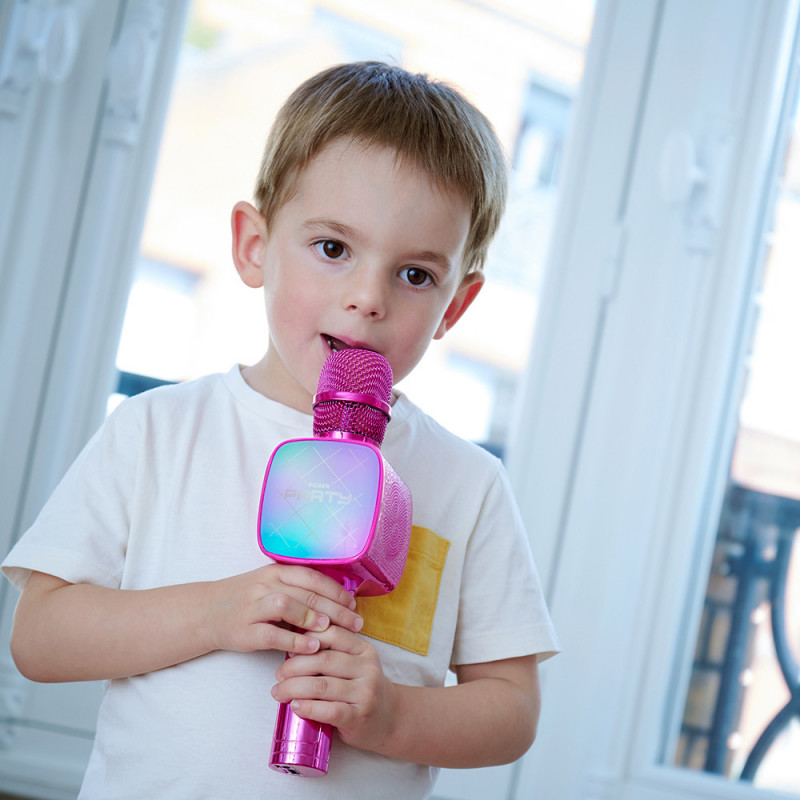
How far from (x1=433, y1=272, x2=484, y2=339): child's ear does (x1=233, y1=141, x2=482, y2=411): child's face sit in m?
0.07

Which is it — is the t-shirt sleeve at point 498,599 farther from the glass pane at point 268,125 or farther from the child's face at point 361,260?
the glass pane at point 268,125

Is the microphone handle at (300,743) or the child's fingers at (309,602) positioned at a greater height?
the child's fingers at (309,602)

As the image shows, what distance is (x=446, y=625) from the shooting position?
81 centimetres

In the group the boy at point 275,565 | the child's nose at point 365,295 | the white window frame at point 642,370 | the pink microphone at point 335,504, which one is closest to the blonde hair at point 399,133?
the boy at point 275,565

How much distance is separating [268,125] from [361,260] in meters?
0.70

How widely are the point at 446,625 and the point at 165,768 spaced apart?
257 millimetres

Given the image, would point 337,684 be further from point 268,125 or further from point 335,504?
point 268,125

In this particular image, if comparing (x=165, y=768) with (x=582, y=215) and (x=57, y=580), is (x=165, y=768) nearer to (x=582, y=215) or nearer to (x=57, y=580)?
(x=57, y=580)

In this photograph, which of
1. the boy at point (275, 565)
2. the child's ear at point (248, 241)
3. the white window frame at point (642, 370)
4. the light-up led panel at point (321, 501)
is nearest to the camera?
the light-up led panel at point (321, 501)

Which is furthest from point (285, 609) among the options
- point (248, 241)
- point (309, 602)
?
point (248, 241)

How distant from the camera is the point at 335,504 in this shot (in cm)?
57

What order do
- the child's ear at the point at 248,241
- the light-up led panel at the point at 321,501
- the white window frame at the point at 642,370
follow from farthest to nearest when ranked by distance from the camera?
the white window frame at the point at 642,370, the child's ear at the point at 248,241, the light-up led panel at the point at 321,501

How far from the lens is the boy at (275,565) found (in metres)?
0.71

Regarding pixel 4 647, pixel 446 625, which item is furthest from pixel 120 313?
pixel 446 625
